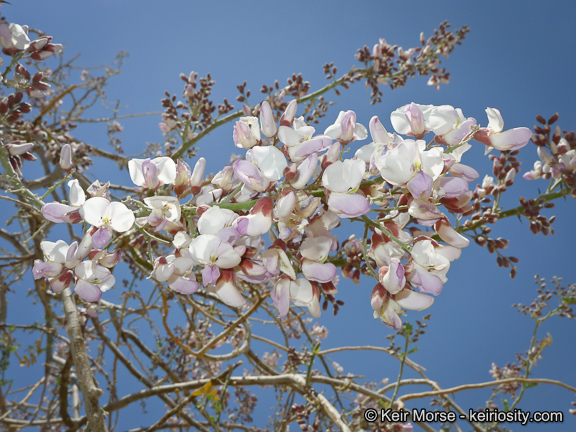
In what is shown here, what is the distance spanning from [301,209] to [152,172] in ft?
0.65

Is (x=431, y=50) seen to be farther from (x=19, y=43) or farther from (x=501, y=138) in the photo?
(x=19, y=43)

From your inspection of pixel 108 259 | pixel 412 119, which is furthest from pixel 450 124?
pixel 108 259

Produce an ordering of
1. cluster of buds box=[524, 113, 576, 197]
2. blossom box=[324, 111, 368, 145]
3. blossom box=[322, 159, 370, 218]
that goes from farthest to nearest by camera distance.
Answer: cluster of buds box=[524, 113, 576, 197], blossom box=[324, 111, 368, 145], blossom box=[322, 159, 370, 218]

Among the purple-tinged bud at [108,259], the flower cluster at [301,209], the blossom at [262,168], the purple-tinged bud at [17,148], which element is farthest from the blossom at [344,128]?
the purple-tinged bud at [17,148]

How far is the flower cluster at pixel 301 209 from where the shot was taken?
464 mm

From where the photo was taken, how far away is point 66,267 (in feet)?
1.83

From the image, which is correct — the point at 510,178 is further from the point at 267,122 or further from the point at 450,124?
the point at 267,122

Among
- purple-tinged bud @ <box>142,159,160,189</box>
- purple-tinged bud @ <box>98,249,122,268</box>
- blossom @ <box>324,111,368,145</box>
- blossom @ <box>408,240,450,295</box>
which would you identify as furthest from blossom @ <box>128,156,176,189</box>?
blossom @ <box>408,240,450,295</box>

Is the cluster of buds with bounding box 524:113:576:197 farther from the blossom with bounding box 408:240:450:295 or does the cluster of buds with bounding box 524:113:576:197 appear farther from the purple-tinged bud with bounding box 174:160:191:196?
the purple-tinged bud with bounding box 174:160:191:196

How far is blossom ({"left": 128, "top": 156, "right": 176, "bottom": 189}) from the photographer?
54 cm

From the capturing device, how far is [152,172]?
536 mm

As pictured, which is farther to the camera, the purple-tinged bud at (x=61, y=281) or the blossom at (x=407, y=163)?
the purple-tinged bud at (x=61, y=281)

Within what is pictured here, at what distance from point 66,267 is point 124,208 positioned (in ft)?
0.45

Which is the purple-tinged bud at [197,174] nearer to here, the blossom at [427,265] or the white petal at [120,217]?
the white petal at [120,217]
